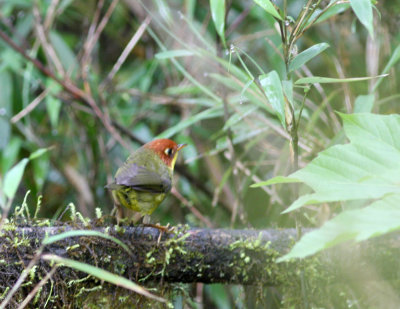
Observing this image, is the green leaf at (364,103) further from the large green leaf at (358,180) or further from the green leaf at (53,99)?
the green leaf at (53,99)

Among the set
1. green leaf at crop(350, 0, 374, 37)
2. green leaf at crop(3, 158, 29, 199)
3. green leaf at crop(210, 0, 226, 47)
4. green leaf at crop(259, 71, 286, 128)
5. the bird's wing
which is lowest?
the bird's wing

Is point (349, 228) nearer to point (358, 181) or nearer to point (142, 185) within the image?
point (358, 181)

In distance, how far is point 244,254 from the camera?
209 centimetres

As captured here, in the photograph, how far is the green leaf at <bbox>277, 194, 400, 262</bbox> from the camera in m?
1.09

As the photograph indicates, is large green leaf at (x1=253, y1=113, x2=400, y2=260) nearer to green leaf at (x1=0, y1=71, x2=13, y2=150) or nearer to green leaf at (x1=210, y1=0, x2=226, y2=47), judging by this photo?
green leaf at (x1=210, y1=0, x2=226, y2=47)

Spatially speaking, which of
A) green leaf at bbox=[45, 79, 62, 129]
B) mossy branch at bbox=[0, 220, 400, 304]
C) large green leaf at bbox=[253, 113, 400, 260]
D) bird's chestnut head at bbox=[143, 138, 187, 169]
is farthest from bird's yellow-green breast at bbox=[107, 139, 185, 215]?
green leaf at bbox=[45, 79, 62, 129]

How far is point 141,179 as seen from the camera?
241 cm

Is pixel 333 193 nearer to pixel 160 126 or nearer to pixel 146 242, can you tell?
pixel 146 242

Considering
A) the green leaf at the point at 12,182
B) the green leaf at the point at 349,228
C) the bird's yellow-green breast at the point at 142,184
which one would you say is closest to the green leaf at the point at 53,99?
the bird's yellow-green breast at the point at 142,184

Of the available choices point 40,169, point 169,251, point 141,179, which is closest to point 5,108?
point 40,169

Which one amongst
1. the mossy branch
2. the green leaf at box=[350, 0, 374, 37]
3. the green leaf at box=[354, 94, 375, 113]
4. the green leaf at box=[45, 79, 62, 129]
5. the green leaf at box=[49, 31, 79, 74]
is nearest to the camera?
the green leaf at box=[350, 0, 374, 37]

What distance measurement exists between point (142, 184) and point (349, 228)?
1.40 meters

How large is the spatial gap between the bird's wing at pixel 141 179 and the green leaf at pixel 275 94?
0.92 metres

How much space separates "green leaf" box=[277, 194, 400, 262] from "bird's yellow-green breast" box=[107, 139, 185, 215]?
132cm
